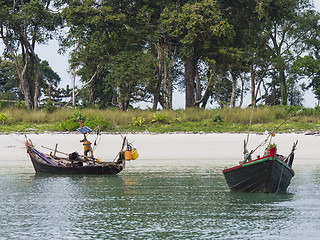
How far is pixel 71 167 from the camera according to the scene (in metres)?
23.7

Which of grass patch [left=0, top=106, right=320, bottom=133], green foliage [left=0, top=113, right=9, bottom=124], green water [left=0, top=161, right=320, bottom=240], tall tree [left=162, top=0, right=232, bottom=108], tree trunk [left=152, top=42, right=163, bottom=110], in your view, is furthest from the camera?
tree trunk [left=152, top=42, right=163, bottom=110]

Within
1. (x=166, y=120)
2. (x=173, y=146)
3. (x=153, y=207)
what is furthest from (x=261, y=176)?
(x=166, y=120)

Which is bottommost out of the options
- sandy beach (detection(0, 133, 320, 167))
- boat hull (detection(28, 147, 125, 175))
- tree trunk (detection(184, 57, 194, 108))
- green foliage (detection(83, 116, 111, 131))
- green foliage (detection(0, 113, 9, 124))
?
boat hull (detection(28, 147, 125, 175))

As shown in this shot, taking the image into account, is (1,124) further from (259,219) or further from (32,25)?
(259,219)

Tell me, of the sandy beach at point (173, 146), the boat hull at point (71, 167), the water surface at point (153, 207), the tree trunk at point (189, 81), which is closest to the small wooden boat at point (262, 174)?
the water surface at point (153, 207)

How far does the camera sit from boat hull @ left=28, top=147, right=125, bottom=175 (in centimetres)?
2355

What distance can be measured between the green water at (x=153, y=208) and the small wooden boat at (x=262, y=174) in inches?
12.5

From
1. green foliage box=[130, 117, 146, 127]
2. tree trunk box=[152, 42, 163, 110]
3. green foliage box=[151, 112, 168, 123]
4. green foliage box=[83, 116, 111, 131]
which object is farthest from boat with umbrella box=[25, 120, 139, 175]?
tree trunk box=[152, 42, 163, 110]

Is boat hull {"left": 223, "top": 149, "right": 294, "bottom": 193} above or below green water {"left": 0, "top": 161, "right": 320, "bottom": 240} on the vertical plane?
above

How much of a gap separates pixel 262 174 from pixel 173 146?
12.3m

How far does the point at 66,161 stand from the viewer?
24.2 metres

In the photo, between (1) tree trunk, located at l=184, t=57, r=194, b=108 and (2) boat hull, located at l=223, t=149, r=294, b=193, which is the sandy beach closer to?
(2) boat hull, located at l=223, t=149, r=294, b=193

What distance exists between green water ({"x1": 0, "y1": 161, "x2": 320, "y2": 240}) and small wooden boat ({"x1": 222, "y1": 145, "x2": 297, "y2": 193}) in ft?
1.04

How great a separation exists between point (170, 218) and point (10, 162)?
1517cm
